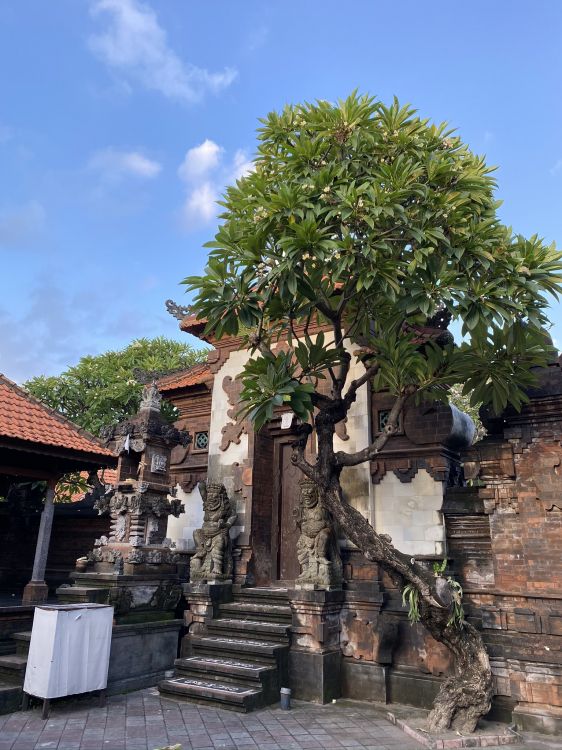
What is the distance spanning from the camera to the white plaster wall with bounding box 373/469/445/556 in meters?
9.06

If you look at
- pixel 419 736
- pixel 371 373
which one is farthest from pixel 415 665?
pixel 371 373

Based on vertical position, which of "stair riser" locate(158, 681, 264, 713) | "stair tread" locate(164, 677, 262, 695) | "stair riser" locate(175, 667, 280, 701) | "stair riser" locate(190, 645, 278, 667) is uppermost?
"stair riser" locate(190, 645, 278, 667)

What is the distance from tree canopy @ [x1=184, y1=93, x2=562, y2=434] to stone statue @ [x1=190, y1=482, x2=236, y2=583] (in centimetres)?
345

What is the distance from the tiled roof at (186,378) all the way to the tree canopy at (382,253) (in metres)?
5.21

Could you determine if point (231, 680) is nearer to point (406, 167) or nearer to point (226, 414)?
point (226, 414)

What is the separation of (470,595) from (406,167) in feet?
20.7

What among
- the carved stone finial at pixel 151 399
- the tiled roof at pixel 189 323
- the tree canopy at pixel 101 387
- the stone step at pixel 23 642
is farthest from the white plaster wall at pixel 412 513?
the tree canopy at pixel 101 387

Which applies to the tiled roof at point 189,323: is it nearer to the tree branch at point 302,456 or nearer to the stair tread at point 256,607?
the tree branch at point 302,456

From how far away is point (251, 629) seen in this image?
8953mm

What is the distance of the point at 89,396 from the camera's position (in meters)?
21.8

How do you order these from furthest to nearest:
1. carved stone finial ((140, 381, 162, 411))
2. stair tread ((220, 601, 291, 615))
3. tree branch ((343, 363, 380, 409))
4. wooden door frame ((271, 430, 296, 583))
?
1. wooden door frame ((271, 430, 296, 583))
2. carved stone finial ((140, 381, 162, 411))
3. stair tread ((220, 601, 291, 615))
4. tree branch ((343, 363, 380, 409))

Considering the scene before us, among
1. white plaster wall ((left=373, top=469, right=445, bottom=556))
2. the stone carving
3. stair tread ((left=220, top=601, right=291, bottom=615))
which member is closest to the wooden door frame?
stair tread ((left=220, top=601, right=291, bottom=615))

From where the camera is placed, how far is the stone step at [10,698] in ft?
23.2

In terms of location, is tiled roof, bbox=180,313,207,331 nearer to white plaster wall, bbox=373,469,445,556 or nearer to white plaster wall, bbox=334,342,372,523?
white plaster wall, bbox=334,342,372,523
